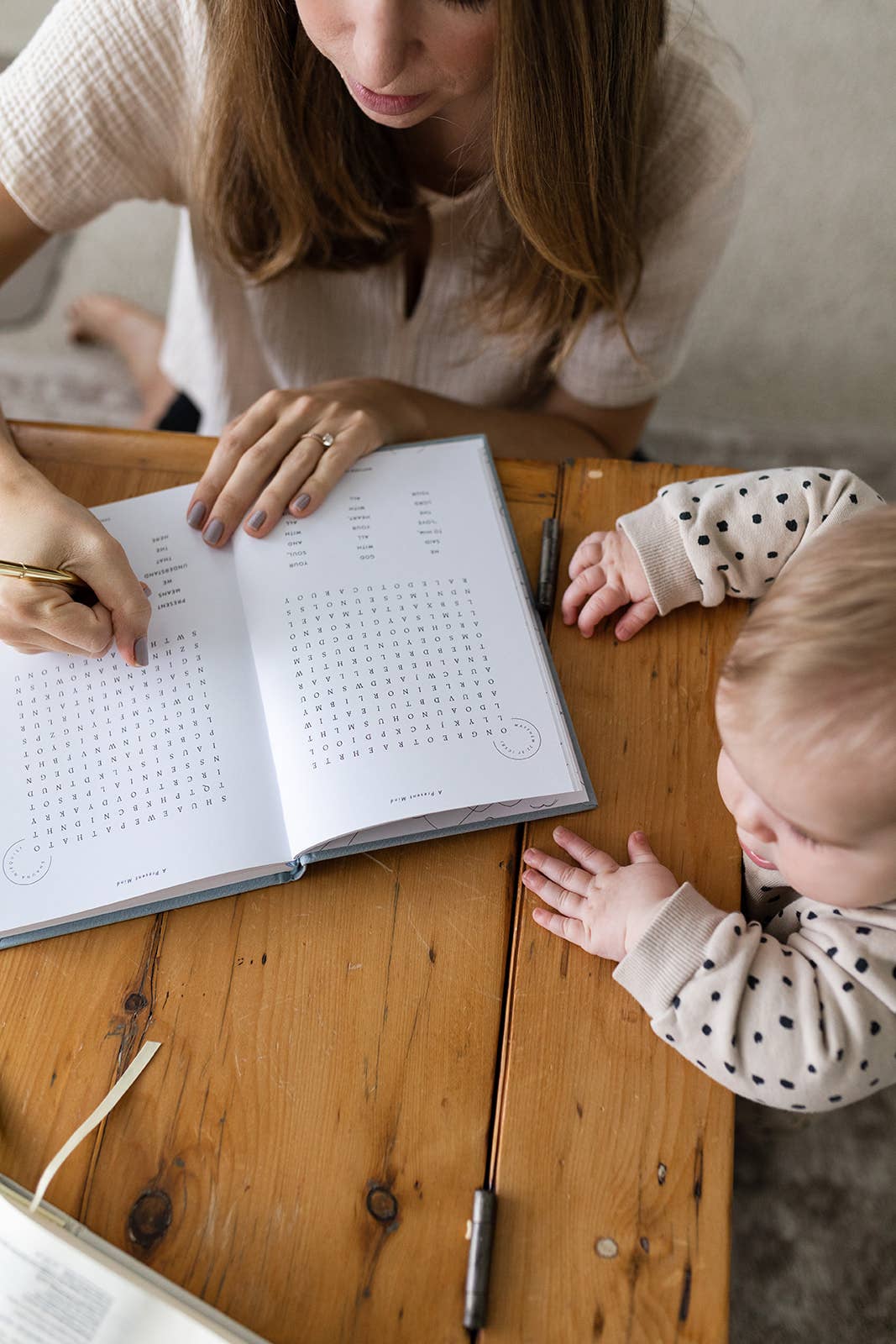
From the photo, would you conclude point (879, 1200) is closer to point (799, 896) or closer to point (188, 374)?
point (799, 896)

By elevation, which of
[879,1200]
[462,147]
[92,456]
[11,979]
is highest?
[462,147]

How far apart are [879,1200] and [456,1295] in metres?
0.83

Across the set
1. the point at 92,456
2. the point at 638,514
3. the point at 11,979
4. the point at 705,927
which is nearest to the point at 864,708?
the point at 705,927

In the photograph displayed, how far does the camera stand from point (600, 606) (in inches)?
28.9

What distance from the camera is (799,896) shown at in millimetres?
692

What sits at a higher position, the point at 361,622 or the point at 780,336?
the point at 361,622

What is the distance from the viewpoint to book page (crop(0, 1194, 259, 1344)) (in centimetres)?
50

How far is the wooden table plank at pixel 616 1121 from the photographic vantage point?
0.53 meters

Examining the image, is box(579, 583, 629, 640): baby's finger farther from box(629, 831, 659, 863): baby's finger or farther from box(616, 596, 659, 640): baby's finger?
box(629, 831, 659, 863): baby's finger

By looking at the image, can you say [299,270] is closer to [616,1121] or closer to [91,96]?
[91,96]

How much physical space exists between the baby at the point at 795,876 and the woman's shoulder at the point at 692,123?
0.42 meters

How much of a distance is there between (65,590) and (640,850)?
44cm

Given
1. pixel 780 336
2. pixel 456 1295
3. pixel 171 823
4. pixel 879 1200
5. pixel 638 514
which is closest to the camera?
pixel 456 1295

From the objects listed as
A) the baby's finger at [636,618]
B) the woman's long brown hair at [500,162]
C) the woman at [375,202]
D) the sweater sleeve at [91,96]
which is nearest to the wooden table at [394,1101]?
the baby's finger at [636,618]
